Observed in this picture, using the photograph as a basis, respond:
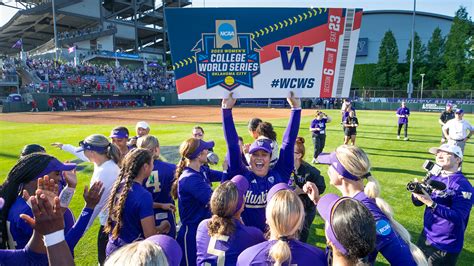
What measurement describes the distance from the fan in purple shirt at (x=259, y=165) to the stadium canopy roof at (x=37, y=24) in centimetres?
6260

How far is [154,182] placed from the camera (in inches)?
165

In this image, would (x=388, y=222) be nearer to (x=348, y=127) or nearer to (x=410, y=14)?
(x=348, y=127)

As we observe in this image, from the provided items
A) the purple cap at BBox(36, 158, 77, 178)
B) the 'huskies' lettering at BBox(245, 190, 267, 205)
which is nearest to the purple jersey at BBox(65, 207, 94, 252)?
the purple cap at BBox(36, 158, 77, 178)

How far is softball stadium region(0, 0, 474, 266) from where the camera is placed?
13.5 ft

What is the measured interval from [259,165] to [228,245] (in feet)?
4.14

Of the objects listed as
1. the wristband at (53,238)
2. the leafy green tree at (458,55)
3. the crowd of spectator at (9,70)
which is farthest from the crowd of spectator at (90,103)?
the leafy green tree at (458,55)

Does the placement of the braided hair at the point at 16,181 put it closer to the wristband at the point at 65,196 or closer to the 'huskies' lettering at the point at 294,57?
the wristband at the point at 65,196

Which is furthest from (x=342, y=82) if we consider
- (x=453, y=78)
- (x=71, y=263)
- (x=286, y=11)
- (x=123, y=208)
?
(x=453, y=78)

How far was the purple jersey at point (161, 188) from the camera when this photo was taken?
4.18 metres

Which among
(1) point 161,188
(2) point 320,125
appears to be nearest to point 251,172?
(1) point 161,188

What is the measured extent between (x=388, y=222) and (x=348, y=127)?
37.0ft

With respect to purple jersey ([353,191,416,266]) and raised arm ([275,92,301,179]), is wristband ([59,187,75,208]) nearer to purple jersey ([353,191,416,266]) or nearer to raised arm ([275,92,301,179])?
raised arm ([275,92,301,179])

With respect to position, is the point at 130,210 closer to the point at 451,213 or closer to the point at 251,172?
the point at 251,172

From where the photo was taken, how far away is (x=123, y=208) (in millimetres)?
3021
